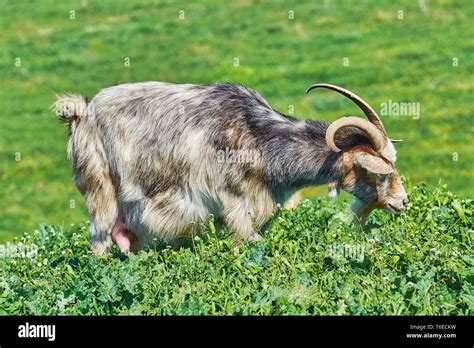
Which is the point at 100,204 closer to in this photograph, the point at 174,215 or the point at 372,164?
the point at 174,215

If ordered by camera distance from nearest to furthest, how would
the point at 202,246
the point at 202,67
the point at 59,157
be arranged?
the point at 202,246
the point at 59,157
the point at 202,67

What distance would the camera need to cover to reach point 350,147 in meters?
10.6

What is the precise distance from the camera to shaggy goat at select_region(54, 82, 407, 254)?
10.6 meters

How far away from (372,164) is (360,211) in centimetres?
61

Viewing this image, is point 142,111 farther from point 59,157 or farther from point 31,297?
point 59,157

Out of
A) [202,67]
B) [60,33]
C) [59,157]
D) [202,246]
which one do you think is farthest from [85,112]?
[60,33]

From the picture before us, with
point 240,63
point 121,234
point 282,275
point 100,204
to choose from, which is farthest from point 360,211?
point 240,63

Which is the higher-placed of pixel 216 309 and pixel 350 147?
pixel 350 147

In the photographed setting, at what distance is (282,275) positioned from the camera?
Result: 9.34 m

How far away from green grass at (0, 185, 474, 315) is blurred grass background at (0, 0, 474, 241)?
8126mm

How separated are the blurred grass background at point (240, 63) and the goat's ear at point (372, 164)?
8086 mm

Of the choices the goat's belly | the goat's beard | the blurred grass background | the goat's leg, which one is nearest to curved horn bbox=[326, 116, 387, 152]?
the goat's beard

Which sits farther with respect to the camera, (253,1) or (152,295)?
(253,1)
